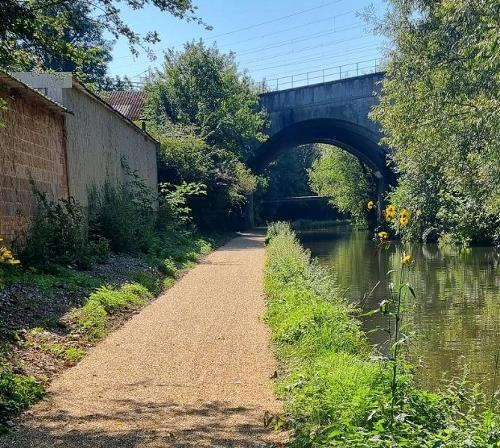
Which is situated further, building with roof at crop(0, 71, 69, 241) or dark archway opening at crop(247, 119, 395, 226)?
dark archway opening at crop(247, 119, 395, 226)

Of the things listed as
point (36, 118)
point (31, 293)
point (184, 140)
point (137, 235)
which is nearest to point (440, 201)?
point (184, 140)

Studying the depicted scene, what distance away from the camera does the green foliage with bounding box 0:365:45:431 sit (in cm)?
484

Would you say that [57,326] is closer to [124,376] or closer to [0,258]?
[0,258]

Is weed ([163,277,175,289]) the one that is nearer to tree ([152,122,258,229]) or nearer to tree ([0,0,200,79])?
tree ([0,0,200,79])

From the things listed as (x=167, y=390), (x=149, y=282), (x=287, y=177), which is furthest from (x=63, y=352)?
(x=287, y=177)

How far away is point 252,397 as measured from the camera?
5.39 metres

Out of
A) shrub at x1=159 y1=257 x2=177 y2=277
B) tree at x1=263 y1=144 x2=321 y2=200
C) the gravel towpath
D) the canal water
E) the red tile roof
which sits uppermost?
the red tile roof

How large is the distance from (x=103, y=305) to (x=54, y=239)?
3.21m

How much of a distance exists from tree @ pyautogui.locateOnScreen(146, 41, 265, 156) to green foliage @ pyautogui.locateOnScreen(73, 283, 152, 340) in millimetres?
21333

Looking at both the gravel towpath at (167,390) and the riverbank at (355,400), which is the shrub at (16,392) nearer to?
the gravel towpath at (167,390)

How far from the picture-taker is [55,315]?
26.4 ft

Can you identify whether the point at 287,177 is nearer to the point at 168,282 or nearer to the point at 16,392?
the point at 168,282

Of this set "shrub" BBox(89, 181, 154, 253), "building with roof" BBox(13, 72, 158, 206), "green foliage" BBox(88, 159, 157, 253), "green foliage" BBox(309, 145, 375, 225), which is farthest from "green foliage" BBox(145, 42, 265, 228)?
"green foliage" BBox(309, 145, 375, 225)

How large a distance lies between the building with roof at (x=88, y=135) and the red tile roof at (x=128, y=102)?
1580 centimetres
